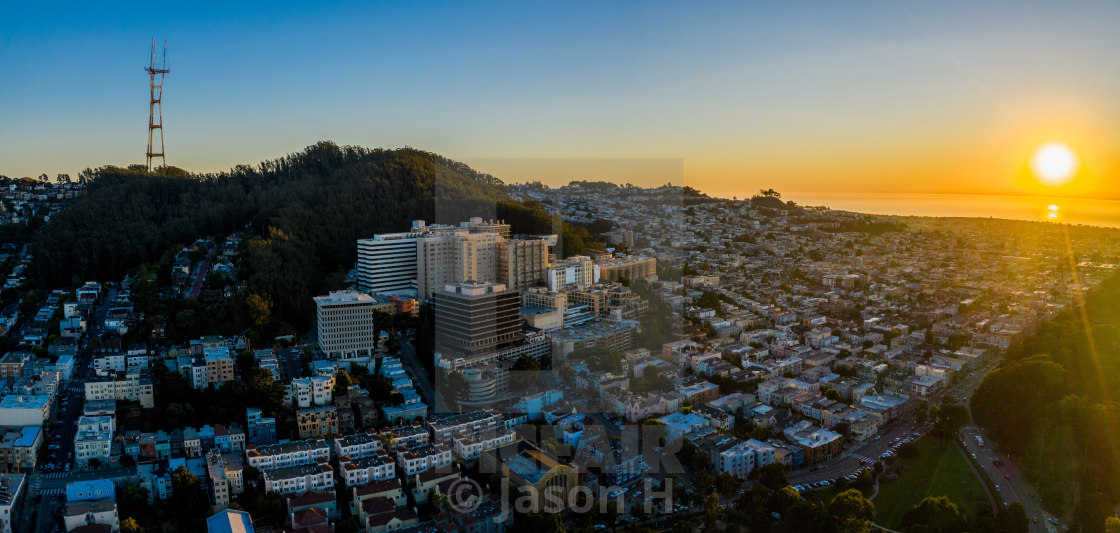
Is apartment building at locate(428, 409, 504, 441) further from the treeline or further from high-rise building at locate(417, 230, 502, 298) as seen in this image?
the treeline

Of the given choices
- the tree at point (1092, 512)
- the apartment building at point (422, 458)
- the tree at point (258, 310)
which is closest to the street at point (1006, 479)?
the tree at point (1092, 512)

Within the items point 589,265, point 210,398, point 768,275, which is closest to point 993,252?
point 768,275

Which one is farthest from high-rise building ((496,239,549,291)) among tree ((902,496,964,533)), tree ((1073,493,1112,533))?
tree ((1073,493,1112,533))

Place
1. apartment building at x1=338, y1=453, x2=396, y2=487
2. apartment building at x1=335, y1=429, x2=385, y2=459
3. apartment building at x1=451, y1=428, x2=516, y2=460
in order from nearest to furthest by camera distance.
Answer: apartment building at x1=338, y1=453, x2=396, y2=487
apartment building at x1=335, y1=429, x2=385, y2=459
apartment building at x1=451, y1=428, x2=516, y2=460

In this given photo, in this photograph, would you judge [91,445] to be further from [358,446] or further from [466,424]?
[466,424]

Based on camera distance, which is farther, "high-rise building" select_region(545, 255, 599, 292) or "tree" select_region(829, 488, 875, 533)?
"high-rise building" select_region(545, 255, 599, 292)
